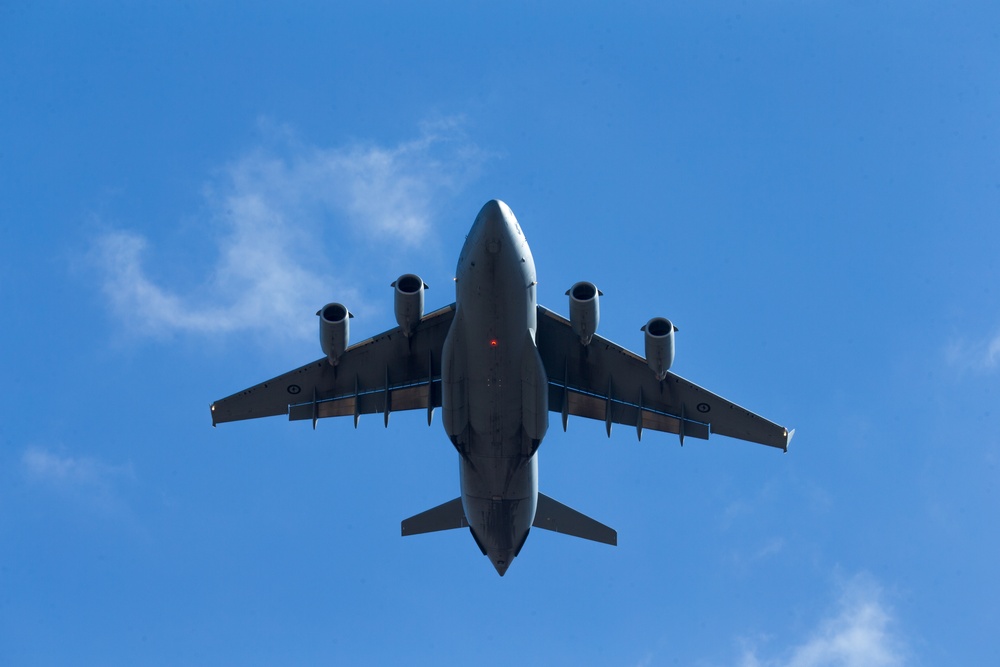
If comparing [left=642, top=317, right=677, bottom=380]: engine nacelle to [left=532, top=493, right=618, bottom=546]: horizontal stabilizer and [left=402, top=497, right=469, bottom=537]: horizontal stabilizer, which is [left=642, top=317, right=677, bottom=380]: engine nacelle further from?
[left=402, top=497, right=469, bottom=537]: horizontal stabilizer

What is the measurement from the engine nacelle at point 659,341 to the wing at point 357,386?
5877mm

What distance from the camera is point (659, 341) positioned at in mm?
27391

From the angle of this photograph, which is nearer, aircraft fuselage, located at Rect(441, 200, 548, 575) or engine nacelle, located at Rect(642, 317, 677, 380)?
aircraft fuselage, located at Rect(441, 200, 548, 575)

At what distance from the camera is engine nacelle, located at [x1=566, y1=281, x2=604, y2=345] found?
27.1 m

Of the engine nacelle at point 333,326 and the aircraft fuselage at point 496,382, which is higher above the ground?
the engine nacelle at point 333,326

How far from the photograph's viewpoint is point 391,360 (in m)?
30.7

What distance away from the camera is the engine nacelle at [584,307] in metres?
27.1

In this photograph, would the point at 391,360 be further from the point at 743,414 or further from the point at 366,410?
the point at 743,414

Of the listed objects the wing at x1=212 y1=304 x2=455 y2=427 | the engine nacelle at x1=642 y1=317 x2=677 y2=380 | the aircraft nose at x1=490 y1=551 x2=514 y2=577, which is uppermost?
the wing at x1=212 y1=304 x2=455 y2=427

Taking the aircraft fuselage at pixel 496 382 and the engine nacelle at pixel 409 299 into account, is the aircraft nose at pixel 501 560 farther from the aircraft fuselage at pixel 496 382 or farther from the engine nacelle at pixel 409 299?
the engine nacelle at pixel 409 299

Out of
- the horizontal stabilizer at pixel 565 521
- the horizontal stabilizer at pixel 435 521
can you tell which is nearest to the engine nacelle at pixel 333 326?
the horizontal stabilizer at pixel 435 521

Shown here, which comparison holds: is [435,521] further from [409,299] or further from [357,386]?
[409,299]

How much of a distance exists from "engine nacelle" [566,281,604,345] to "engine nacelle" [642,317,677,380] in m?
1.33

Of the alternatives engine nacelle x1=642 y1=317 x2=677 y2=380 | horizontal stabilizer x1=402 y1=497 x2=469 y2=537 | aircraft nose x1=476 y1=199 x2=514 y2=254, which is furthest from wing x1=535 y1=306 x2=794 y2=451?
aircraft nose x1=476 y1=199 x2=514 y2=254
